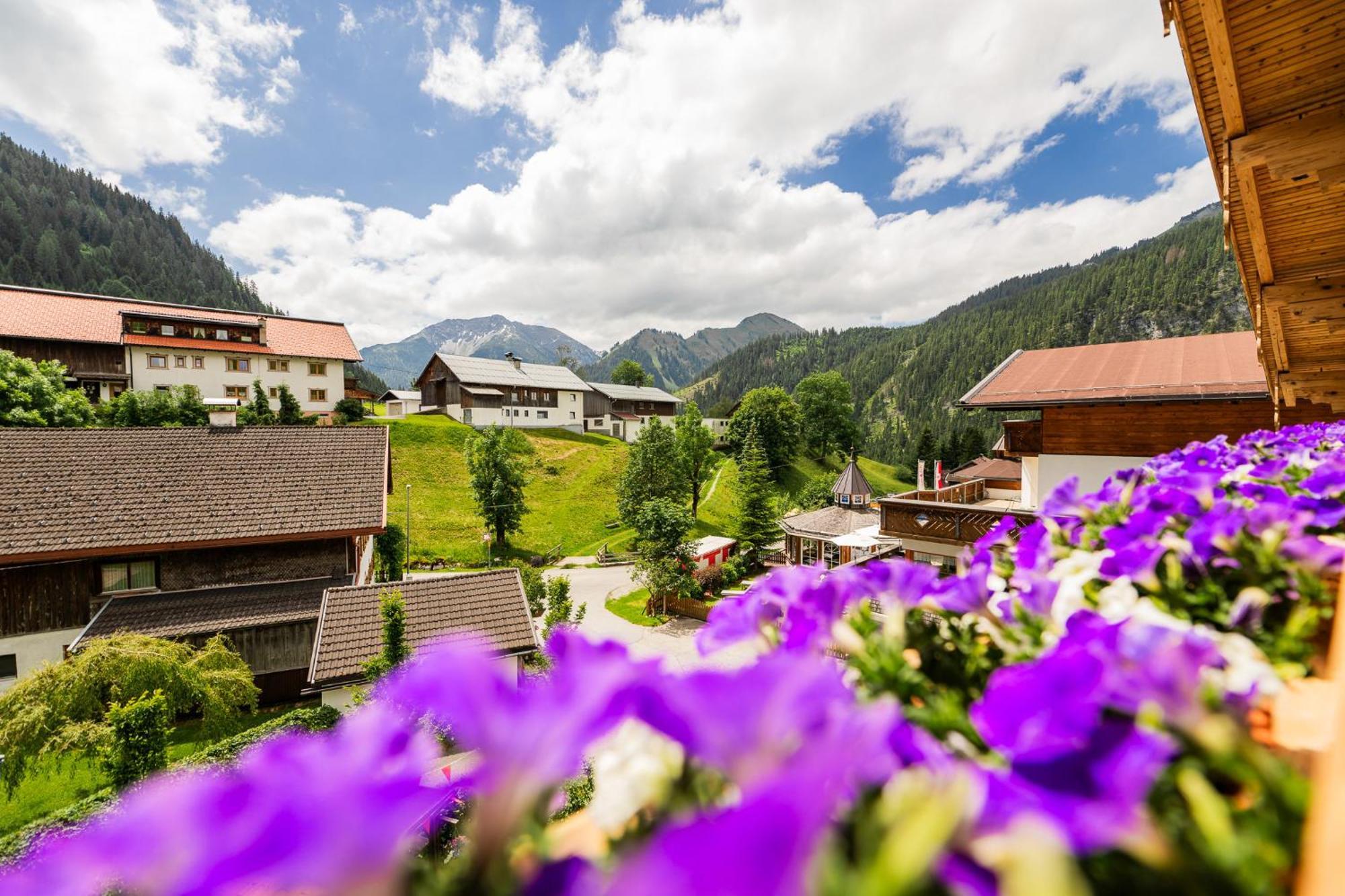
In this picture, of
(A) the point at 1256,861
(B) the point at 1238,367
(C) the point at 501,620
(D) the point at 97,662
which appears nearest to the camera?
(A) the point at 1256,861

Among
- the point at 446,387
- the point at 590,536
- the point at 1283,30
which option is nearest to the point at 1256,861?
the point at 1283,30

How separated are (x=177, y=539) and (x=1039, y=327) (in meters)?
142

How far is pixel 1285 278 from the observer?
5027 millimetres

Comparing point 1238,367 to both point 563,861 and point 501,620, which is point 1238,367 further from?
point 501,620

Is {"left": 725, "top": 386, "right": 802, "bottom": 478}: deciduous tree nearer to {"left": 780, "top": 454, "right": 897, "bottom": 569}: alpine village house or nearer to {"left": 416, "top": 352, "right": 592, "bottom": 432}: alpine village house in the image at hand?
{"left": 416, "top": 352, "right": 592, "bottom": 432}: alpine village house

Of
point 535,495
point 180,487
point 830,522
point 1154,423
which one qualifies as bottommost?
point 830,522

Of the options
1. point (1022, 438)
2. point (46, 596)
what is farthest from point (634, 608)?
point (46, 596)

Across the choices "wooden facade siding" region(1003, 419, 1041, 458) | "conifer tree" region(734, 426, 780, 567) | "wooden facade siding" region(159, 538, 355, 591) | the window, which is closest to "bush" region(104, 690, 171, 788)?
"wooden facade siding" region(159, 538, 355, 591)

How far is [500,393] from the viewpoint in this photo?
47.4m

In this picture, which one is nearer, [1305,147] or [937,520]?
[1305,147]

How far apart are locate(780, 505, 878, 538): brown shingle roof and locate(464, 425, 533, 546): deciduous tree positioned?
15028mm

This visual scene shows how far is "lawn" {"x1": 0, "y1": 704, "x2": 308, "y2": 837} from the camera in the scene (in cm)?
841

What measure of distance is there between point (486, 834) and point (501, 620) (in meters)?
12.3

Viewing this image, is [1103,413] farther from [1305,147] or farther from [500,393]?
[500,393]
